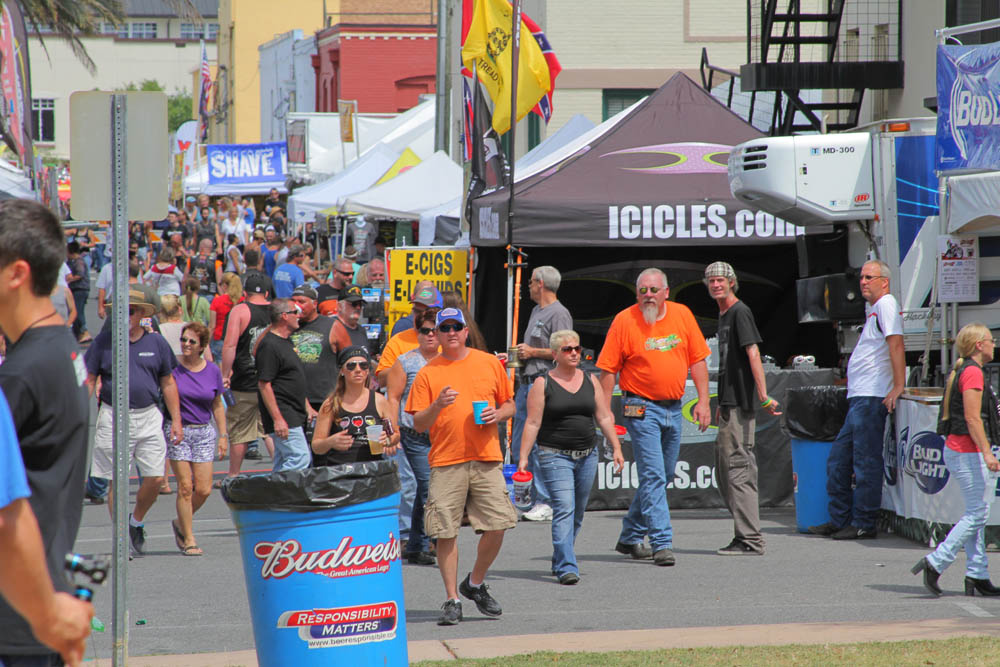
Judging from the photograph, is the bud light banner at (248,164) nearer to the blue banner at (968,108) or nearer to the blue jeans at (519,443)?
the blue jeans at (519,443)

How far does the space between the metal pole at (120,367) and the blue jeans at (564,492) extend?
3.18m

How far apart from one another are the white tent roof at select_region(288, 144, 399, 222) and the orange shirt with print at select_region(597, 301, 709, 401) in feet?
57.5

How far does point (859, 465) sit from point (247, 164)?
37930mm

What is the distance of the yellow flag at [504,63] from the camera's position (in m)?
12.9

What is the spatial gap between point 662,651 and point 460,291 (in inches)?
312

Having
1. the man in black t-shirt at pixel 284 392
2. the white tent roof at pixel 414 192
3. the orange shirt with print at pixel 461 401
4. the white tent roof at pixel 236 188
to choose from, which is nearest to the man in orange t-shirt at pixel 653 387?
the orange shirt with print at pixel 461 401

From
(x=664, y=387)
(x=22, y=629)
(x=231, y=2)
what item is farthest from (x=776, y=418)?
(x=231, y=2)

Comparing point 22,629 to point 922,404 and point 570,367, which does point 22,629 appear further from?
point 922,404

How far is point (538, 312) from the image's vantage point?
11.3 meters

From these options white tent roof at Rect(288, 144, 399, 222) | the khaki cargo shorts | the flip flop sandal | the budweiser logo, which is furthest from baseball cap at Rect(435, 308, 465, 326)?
white tent roof at Rect(288, 144, 399, 222)

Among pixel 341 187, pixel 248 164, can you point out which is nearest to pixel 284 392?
pixel 341 187

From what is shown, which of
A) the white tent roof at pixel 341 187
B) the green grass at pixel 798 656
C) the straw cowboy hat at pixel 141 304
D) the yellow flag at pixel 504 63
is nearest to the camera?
the green grass at pixel 798 656

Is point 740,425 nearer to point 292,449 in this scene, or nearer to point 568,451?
point 568,451

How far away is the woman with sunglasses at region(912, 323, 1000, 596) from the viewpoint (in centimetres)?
787
